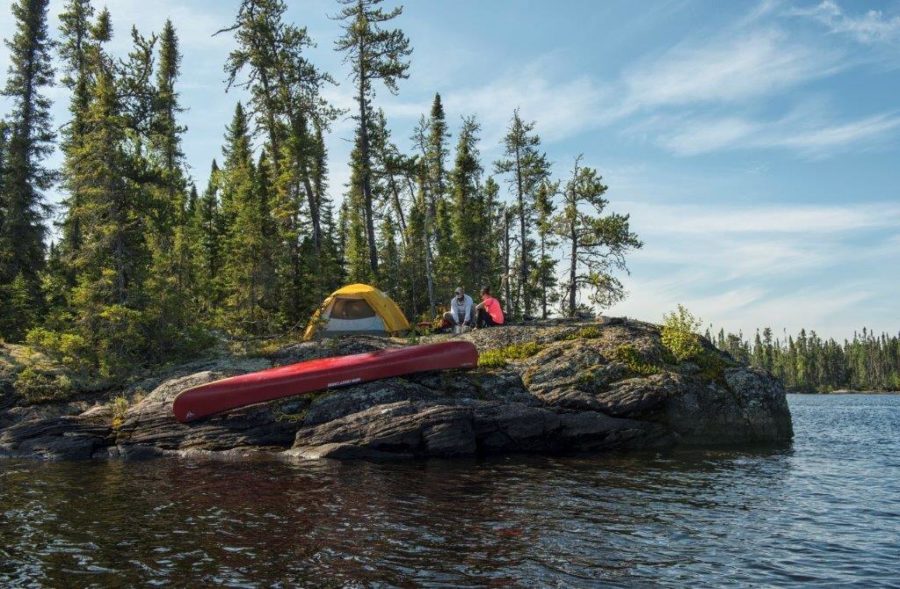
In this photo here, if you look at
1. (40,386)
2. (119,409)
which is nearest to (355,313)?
(119,409)

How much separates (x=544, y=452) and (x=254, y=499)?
331 inches

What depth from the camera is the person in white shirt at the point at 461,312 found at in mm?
23031

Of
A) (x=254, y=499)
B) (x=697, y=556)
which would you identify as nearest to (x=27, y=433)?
(x=254, y=499)

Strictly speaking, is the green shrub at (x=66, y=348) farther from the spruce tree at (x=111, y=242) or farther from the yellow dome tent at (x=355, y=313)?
the yellow dome tent at (x=355, y=313)

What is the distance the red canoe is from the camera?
16.9 m

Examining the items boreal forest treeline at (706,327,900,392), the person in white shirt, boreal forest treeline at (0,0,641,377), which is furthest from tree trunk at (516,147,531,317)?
boreal forest treeline at (706,327,900,392)

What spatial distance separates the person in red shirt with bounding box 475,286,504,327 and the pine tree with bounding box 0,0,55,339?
2050 cm

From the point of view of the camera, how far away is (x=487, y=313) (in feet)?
76.4

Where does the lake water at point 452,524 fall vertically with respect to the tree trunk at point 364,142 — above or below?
below

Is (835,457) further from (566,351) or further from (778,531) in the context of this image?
(778,531)

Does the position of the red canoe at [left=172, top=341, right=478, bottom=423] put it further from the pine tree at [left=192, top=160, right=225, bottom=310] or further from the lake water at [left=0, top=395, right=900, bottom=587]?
the pine tree at [left=192, top=160, right=225, bottom=310]

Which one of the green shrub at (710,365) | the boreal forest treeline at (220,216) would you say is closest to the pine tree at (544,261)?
the boreal forest treeline at (220,216)

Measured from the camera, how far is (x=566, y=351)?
62.9ft

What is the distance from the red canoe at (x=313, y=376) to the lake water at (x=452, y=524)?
204cm
